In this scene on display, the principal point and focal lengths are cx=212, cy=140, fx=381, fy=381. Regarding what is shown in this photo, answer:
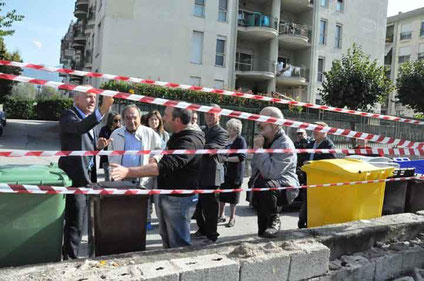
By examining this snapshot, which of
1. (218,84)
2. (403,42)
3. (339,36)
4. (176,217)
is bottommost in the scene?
(176,217)

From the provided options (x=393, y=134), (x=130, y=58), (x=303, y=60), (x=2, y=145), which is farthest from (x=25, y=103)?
(x=393, y=134)

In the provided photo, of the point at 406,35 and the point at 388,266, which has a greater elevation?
the point at 406,35

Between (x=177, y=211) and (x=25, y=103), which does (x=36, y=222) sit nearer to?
(x=177, y=211)

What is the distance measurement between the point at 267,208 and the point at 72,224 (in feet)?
6.53

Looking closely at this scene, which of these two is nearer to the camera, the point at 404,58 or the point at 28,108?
the point at 28,108

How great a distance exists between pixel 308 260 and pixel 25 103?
38.2m

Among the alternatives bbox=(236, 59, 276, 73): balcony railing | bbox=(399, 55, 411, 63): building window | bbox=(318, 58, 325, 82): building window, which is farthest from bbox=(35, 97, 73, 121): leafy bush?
bbox=(399, 55, 411, 63): building window

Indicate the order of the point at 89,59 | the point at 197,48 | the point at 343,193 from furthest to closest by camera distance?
the point at 89,59
the point at 197,48
the point at 343,193

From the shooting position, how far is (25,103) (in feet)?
119

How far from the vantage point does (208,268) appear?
2.83 m

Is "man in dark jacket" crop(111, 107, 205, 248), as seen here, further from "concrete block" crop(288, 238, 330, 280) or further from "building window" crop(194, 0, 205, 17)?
"building window" crop(194, 0, 205, 17)

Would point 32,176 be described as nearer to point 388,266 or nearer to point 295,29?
point 388,266

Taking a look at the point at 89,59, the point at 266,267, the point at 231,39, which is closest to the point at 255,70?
the point at 231,39

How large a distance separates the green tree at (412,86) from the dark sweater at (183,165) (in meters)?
25.2
